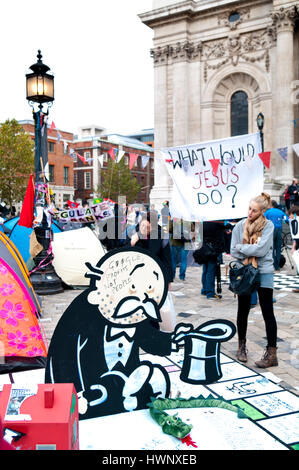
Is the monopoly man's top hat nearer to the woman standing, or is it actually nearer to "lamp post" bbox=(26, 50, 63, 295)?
the woman standing

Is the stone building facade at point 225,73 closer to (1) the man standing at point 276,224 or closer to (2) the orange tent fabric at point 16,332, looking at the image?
(1) the man standing at point 276,224

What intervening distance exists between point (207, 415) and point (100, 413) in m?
0.84

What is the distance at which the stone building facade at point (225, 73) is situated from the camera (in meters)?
21.4

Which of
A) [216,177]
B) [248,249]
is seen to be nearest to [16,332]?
[248,249]

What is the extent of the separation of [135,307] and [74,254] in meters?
5.84

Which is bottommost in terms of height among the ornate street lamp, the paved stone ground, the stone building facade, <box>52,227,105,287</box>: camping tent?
the paved stone ground

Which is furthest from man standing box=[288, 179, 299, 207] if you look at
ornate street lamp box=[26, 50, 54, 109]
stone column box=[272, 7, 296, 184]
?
ornate street lamp box=[26, 50, 54, 109]

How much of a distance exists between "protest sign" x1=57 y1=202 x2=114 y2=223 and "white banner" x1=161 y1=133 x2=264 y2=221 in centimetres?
431

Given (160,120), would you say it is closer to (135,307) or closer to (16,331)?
(16,331)

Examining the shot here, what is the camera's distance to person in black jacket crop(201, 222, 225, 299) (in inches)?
301

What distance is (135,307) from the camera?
3344mm

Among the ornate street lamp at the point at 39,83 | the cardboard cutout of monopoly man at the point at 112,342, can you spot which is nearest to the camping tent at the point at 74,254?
the ornate street lamp at the point at 39,83

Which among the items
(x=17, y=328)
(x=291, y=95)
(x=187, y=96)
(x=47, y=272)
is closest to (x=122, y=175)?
(x=187, y=96)

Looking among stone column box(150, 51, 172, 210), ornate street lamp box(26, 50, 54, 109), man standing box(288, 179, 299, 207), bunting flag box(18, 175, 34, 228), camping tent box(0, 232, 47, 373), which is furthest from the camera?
stone column box(150, 51, 172, 210)
